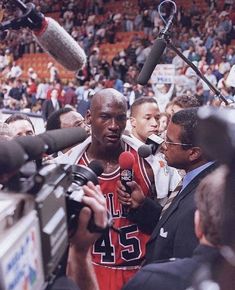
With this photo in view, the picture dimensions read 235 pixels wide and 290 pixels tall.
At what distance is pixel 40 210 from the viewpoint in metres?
1.15

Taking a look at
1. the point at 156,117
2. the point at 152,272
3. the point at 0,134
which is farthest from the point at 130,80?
the point at 152,272

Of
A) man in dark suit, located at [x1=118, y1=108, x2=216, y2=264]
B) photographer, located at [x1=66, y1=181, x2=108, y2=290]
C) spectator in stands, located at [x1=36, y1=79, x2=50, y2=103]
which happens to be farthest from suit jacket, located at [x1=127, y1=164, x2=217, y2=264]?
spectator in stands, located at [x1=36, y1=79, x2=50, y2=103]

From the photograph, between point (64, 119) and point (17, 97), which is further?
point (17, 97)

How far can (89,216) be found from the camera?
4.91 ft

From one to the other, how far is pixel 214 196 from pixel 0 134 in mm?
1992

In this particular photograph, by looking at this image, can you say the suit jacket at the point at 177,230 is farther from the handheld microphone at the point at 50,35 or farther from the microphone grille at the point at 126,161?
the handheld microphone at the point at 50,35

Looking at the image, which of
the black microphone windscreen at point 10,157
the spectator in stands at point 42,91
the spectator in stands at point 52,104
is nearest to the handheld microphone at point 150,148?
the black microphone windscreen at point 10,157

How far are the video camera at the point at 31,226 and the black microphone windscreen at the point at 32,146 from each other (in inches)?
0.6

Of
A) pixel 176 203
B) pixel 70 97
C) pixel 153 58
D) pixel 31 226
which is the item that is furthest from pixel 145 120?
pixel 70 97

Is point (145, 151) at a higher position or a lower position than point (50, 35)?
lower

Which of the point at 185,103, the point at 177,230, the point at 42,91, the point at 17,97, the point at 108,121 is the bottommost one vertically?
the point at 17,97

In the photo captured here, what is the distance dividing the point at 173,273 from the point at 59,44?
91cm

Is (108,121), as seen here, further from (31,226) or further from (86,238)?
(31,226)

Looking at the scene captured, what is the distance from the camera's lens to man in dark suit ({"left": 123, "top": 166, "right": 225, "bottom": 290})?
1.40 metres
